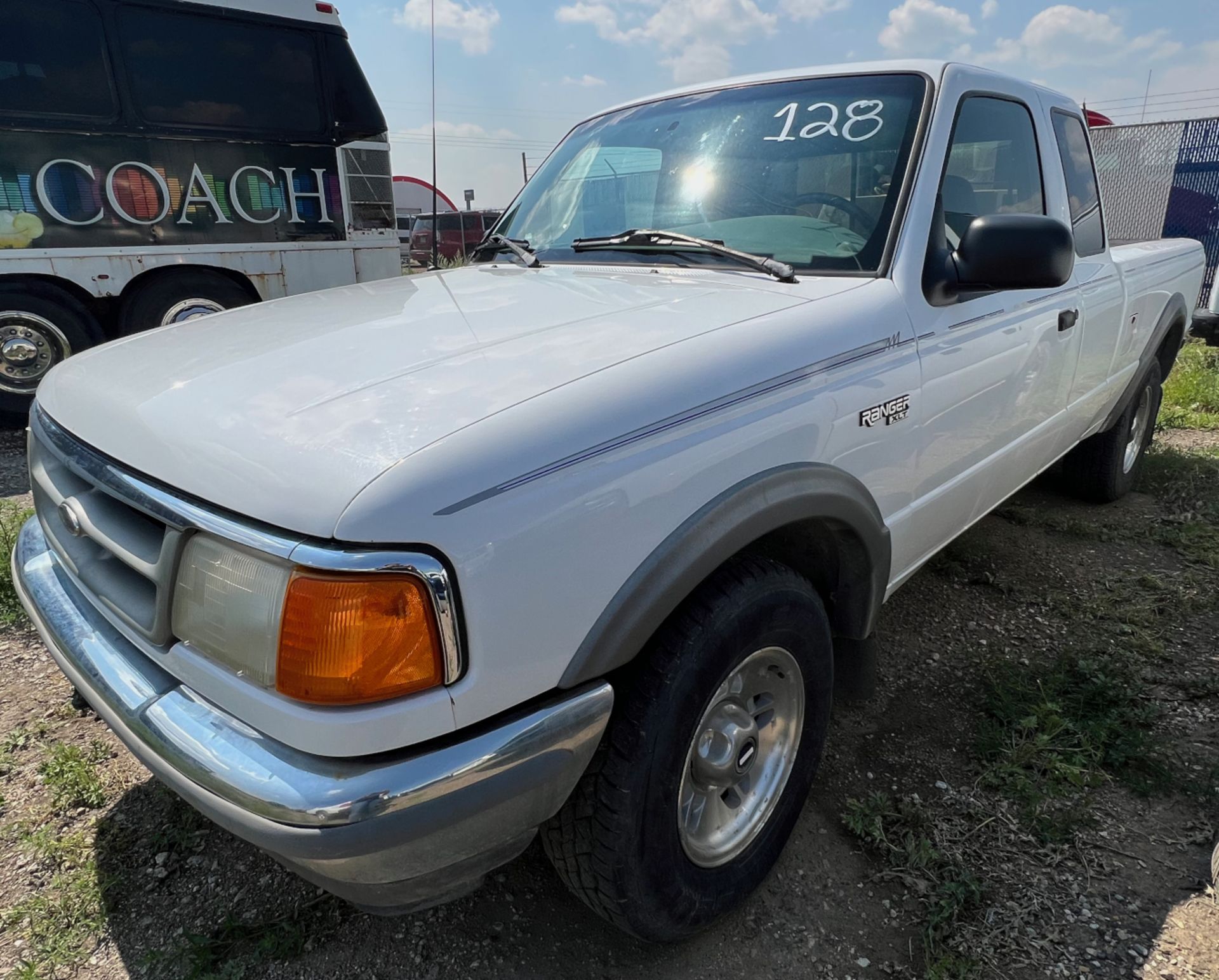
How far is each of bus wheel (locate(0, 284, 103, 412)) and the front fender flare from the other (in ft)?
19.2

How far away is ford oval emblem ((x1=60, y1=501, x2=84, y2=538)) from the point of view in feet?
5.68

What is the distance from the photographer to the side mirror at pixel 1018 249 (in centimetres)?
207

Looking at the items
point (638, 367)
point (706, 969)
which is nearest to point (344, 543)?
point (638, 367)

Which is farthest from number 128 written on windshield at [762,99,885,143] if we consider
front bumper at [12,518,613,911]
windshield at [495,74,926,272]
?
front bumper at [12,518,613,911]

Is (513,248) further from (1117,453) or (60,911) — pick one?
(1117,453)

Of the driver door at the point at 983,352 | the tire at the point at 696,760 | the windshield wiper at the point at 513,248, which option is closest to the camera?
the tire at the point at 696,760

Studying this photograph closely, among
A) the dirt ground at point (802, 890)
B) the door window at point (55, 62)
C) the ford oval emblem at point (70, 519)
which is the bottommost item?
the dirt ground at point (802, 890)

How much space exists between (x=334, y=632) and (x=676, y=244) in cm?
164

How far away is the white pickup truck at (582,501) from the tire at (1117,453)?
6.25 feet

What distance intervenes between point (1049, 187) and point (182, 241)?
19.4 feet

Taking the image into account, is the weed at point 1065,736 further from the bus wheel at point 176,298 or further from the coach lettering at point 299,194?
the coach lettering at point 299,194

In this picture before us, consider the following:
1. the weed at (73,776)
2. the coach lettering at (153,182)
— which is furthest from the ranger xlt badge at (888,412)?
the coach lettering at (153,182)

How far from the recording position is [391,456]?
1271 millimetres

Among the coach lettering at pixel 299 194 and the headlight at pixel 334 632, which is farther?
the coach lettering at pixel 299 194
